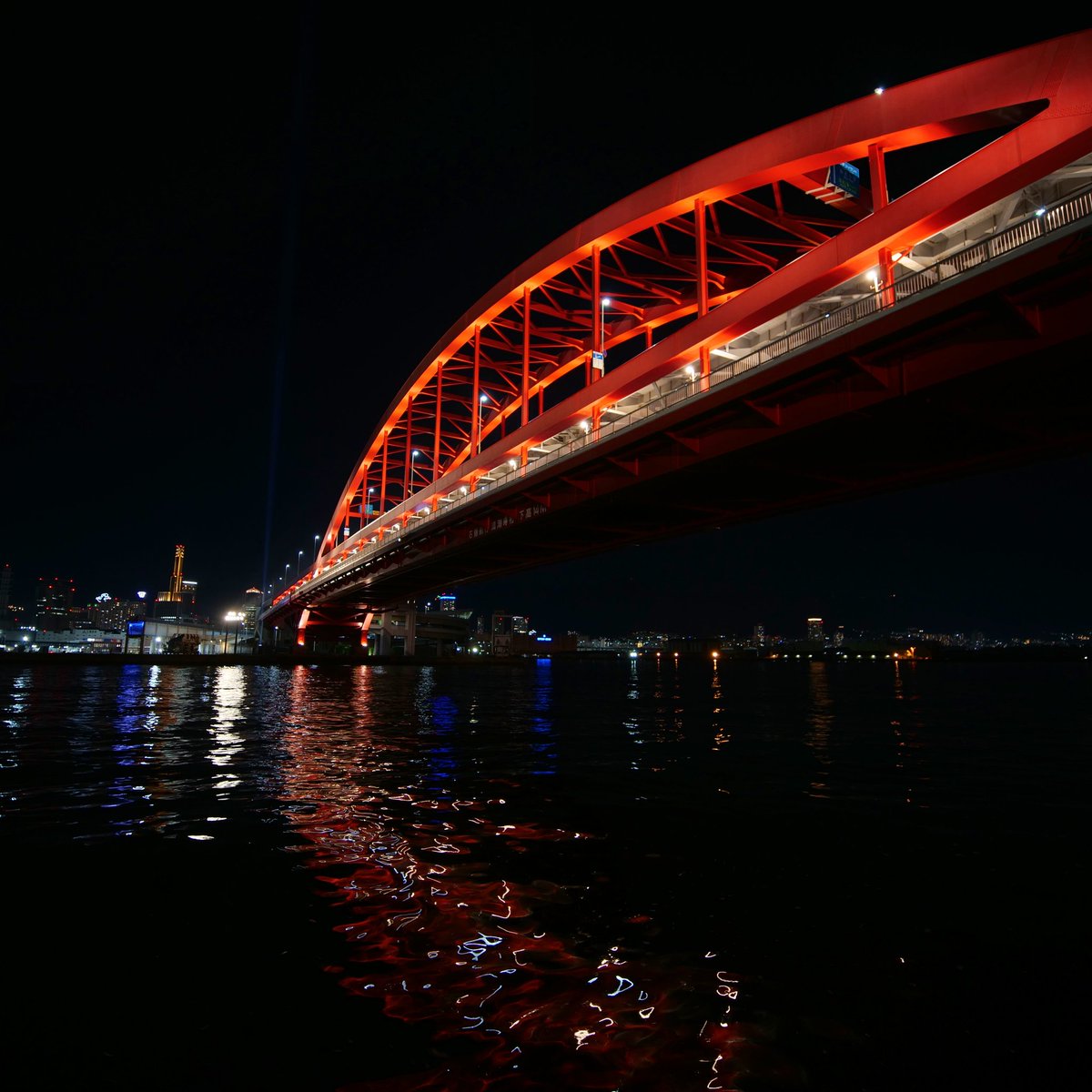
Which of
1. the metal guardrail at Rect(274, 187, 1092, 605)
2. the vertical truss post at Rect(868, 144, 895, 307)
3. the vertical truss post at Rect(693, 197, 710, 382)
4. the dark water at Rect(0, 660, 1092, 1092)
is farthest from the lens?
the vertical truss post at Rect(693, 197, 710, 382)

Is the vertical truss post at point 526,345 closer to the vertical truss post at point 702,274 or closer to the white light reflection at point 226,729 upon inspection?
the vertical truss post at point 702,274

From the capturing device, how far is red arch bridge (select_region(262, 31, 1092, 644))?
1419 centimetres

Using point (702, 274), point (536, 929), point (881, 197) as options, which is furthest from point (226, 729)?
point (881, 197)

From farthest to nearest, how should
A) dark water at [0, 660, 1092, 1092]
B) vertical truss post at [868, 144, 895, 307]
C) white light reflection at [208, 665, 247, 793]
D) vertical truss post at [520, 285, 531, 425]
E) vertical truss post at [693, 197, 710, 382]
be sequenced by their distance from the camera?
vertical truss post at [520, 285, 531, 425], vertical truss post at [693, 197, 710, 382], vertical truss post at [868, 144, 895, 307], white light reflection at [208, 665, 247, 793], dark water at [0, 660, 1092, 1092]

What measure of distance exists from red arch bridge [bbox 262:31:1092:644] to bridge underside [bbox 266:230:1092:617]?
0.06 metres

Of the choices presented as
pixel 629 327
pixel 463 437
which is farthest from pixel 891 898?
pixel 463 437

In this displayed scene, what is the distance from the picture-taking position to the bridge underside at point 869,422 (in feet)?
44.5

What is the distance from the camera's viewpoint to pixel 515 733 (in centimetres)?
1811

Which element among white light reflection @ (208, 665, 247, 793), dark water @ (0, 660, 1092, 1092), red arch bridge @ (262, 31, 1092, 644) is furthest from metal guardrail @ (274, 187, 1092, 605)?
white light reflection @ (208, 665, 247, 793)

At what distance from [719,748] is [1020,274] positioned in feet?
37.2

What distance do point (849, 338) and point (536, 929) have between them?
15045mm

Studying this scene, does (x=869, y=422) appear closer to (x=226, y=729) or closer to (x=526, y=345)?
(x=226, y=729)

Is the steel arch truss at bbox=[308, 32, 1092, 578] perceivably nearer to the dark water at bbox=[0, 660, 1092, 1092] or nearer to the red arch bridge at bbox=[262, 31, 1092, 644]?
the red arch bridge at bbox=[262, 31, 1092, 644]

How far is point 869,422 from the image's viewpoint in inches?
685
